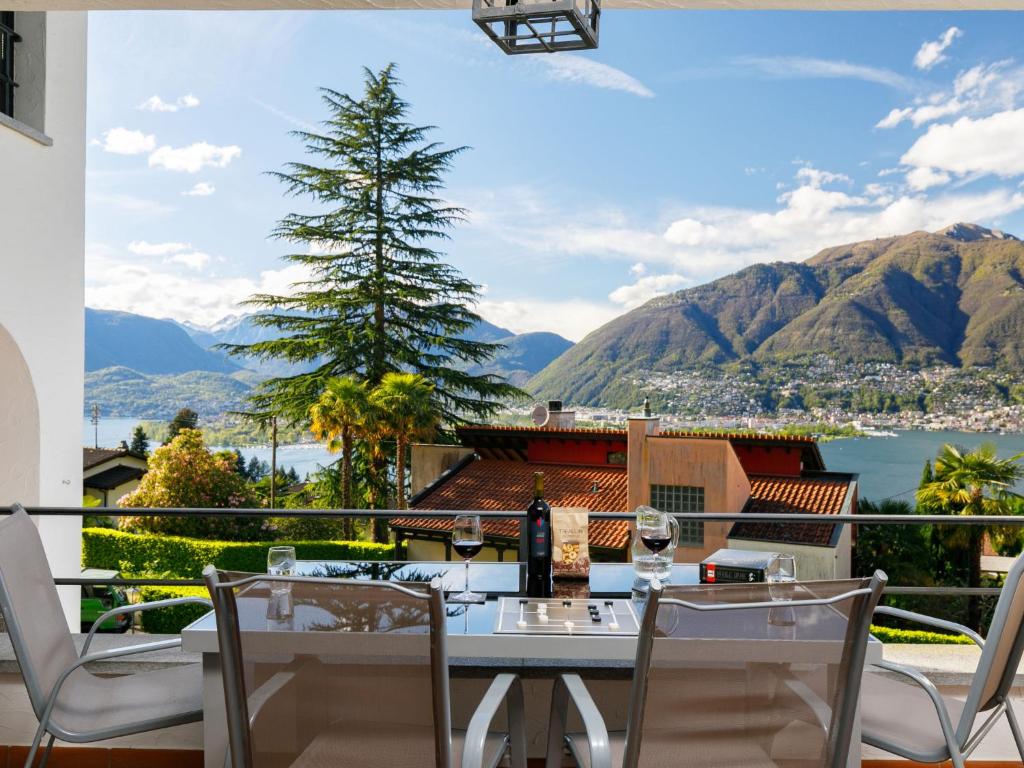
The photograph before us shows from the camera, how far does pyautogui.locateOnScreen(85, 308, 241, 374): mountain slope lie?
115 ft

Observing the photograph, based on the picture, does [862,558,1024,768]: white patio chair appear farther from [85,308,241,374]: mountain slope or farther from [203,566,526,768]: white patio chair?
[85,308,241,374]: mountain slope

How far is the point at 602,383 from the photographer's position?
34562mm

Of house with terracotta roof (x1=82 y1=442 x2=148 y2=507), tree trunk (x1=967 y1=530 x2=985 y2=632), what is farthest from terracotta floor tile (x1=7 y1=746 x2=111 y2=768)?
house with terracotta roof (x1=82 y1=442 x2=148 y2=507)

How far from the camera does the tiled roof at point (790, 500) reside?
810 inches

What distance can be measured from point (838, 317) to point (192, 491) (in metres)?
24.8

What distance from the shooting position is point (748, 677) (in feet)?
4.36

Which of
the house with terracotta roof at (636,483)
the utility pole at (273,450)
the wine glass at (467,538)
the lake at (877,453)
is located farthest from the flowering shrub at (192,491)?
the wine glass at (467,538)

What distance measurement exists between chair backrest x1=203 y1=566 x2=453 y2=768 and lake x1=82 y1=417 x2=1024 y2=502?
969 inches

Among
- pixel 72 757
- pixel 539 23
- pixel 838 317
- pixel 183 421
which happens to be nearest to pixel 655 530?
pixel 539 23

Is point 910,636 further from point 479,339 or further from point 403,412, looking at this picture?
point 479,339

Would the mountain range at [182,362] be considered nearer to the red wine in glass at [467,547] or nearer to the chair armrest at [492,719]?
the red wine in glass at [467,547]

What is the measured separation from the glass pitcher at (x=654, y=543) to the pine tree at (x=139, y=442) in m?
31.4

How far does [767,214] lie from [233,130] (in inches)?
987

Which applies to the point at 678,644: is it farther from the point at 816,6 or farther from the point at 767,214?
the point at 767,214
